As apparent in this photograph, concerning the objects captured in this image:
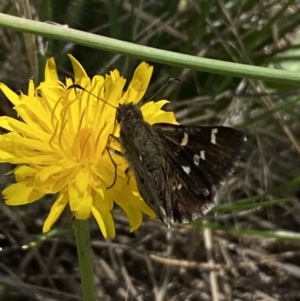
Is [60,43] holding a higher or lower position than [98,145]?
higher

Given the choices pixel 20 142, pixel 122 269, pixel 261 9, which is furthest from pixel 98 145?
pixel 261 9

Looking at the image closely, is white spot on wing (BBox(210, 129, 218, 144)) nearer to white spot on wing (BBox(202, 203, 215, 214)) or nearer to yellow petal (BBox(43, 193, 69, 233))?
white spot on wing (BBox(202, 203, 215, 214))

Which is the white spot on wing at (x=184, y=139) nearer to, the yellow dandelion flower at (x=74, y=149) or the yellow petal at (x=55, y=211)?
the yellow dandelion flower at (x=74, y=149)

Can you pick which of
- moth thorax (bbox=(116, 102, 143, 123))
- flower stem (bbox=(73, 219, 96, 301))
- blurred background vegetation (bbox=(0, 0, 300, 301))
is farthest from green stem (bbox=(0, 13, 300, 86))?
blurred background vegetation (bbox=(0, 0, 300, 301))

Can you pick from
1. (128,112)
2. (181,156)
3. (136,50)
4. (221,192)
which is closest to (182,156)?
(181,156)

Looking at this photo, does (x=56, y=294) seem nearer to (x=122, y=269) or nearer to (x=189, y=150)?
(x=122, y=269)

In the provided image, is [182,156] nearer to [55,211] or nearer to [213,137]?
[213,137]

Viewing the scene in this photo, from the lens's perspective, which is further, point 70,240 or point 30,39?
point 70,240
